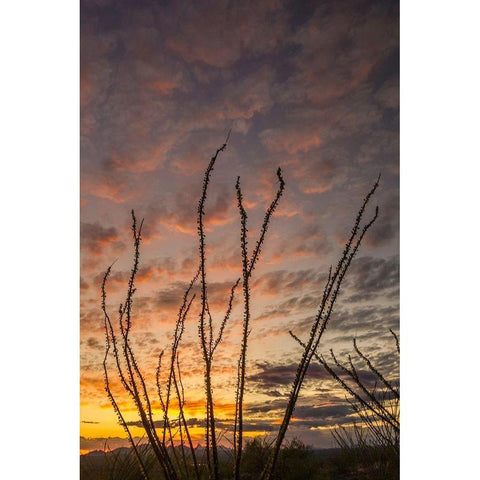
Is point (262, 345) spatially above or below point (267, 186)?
below

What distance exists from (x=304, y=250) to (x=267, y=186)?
0.27 metres
